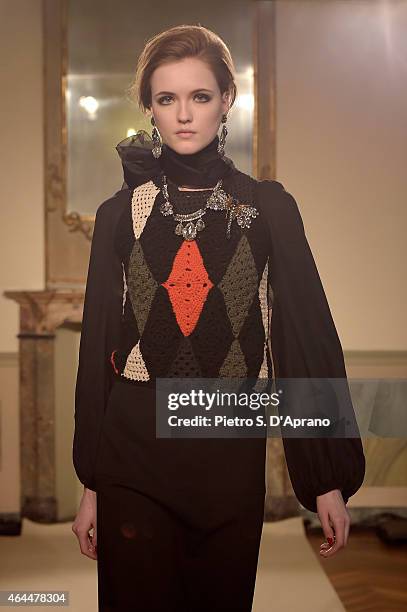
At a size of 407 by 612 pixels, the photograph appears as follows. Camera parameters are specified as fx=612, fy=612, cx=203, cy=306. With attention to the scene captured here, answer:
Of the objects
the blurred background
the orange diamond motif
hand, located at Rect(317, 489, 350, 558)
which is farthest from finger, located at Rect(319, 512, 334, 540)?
the orange diamond motif

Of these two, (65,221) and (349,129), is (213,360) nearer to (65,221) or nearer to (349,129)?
(65,221)

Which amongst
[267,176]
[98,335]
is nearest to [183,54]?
[267,176]

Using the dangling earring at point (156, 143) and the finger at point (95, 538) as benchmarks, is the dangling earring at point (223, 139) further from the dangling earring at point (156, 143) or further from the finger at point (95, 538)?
the finger at point (95, 538)

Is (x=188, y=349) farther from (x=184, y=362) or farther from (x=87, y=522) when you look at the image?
(x=87, y=522)

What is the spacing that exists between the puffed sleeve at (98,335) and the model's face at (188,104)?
207mm

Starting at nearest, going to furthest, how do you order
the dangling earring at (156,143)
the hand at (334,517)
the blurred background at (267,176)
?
the hand at (334,517)
the dangling earring at (156,143)
the blurred background at (267,176)

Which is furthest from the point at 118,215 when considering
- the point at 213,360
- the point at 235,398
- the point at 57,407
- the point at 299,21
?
the point at 299,21

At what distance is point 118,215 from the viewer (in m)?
1.55

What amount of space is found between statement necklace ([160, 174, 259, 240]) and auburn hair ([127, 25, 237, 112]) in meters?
0.29

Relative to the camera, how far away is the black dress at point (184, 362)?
148 centimetres

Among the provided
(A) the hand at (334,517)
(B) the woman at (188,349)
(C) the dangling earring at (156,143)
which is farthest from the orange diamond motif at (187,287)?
(A) the hand at (334,517)

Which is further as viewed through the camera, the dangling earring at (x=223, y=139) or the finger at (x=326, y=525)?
the dangling earring at (x=223, y=139)

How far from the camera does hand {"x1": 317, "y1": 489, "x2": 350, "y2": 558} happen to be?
1468mm

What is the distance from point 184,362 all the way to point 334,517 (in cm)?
52
